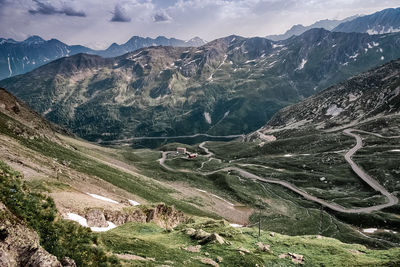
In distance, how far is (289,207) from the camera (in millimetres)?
102312

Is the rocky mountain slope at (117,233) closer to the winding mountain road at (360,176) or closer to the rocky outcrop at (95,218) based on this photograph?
the rocky outcrop at (95,218)

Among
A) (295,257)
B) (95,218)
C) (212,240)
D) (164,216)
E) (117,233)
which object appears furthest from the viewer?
(164,216)

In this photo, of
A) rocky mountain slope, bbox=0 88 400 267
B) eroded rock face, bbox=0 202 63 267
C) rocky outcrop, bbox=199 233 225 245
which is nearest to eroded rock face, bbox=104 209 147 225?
rocky mountain slope, bbox=0 88 400 267

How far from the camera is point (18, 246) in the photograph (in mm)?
13516

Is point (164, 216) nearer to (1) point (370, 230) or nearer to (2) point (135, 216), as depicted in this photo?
(2) point (135, 216)

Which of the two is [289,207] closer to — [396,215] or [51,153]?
[396,215]

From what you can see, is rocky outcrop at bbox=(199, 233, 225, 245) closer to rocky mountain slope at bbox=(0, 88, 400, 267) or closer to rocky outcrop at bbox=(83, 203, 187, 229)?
rocky mountain slope at bbox=(0, 88, 400, 267)

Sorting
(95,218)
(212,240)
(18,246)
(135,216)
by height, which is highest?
(18,246)

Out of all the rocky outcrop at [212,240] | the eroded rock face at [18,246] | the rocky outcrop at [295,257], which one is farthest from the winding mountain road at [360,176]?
the eroded rock face at [18,246]

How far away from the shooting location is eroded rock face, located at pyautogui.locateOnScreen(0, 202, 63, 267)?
1295cm

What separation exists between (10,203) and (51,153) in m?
65.8

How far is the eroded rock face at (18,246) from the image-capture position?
12953 millimetres

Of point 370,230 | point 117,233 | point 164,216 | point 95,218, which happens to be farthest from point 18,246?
point 370,230

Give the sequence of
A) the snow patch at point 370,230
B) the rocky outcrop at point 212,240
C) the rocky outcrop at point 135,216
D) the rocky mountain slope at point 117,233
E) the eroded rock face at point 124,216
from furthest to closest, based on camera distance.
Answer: the snow patch at point 370,230 < the eroded rock face at point 124,216 < the rocky outcrop at point 135,216 < the rocky outcrop at point 212,240 < the rocky mountain slope at point 117,233
